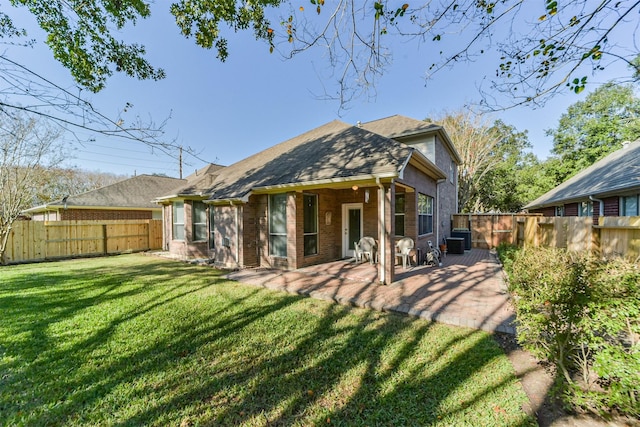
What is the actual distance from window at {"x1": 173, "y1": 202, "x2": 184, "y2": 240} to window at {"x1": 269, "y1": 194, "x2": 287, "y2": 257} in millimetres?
5744

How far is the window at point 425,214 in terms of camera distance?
9914mm

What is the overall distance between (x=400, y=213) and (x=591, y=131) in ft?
88.7

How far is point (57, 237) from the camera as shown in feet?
41.5

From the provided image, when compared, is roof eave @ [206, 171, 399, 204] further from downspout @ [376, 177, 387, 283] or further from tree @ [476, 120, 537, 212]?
tree @ [476, 120, 537, 212]

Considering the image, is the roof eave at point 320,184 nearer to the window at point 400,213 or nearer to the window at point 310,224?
the window at point 310,224

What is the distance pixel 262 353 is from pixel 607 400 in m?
3.65

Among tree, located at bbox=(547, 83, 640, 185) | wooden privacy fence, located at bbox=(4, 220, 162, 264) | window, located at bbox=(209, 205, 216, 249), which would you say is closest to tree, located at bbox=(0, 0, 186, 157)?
window, located at bbox=(209, 205, 216, 249)

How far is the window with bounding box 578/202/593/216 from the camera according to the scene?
13.8m

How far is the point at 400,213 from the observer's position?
9508mm

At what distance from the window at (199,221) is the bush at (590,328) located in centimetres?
1184

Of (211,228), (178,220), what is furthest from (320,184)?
(178,220)

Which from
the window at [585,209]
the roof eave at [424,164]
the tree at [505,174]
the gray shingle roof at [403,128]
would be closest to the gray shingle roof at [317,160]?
the roof eave at [424,164]

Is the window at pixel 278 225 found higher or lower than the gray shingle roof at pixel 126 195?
lower

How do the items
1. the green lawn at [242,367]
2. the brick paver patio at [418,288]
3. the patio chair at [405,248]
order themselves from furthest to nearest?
the patio chair at [405,248] < the brick paver patio at [418,288] < the green lawn at [242,367]
